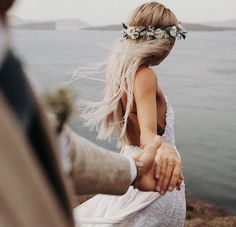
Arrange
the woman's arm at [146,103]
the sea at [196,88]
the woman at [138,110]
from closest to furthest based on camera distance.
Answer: the woman's arm at [146,103] < the woman at [138,110] < the sea at [196,88]

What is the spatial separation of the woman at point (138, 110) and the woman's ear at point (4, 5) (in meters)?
2.06

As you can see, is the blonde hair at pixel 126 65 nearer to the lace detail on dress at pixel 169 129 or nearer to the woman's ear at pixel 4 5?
the lace detail on dress at pixel 169 129

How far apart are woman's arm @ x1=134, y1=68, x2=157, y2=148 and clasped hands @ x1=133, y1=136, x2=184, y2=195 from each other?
0.40 m

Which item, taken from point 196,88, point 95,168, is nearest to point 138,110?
point 95,168

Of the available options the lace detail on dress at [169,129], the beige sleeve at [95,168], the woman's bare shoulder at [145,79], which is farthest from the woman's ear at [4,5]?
the lace detail on dress at [169,129]

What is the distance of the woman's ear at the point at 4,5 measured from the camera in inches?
24.2

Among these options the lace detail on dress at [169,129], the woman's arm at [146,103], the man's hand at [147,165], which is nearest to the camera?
the man's hand at [147,165]

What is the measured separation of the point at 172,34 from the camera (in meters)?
3.01

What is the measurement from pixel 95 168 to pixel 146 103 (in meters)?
1.62

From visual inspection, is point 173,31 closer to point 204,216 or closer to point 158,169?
point 158,169

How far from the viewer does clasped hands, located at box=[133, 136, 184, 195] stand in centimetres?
150

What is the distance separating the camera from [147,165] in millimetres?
A: 1473

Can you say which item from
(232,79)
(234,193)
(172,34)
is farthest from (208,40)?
(172,34)

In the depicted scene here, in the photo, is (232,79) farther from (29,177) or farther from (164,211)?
(29,177)
